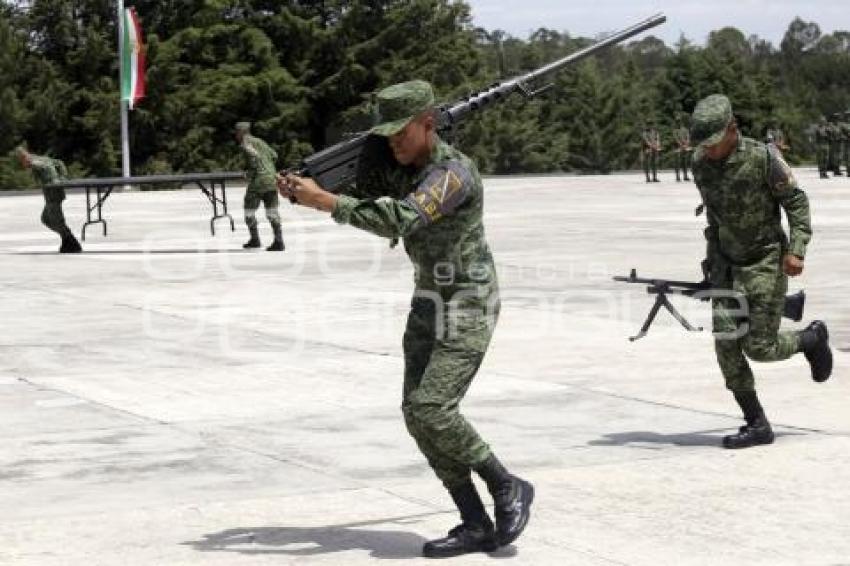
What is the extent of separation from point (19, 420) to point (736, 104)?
83281 mm

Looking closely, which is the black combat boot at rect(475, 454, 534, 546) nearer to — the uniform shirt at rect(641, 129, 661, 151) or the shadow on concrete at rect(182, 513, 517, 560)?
the shadow on concrete at rect(182, 513, 517, 560)

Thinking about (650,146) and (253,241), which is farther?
(650,146)

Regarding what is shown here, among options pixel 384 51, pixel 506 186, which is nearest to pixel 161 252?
pixel 506 186

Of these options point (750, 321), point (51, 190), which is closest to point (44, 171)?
point (51, 190)

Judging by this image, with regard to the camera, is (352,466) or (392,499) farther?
(352,466)

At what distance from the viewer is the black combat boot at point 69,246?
23.3 m

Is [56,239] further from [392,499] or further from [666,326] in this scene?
[392,499]

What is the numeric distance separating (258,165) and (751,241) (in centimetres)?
1407

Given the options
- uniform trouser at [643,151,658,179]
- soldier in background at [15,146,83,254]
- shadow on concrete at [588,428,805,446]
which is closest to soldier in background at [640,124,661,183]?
uniform trouser at [643,151,658,179]

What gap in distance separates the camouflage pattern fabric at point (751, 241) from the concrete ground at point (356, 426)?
0.53 m

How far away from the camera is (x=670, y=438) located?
8984mm

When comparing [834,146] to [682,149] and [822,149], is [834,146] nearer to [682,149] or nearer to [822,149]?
[822,149]

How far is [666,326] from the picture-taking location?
13.9m

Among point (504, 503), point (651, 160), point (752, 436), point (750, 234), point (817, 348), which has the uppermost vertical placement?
point (750, 234)
